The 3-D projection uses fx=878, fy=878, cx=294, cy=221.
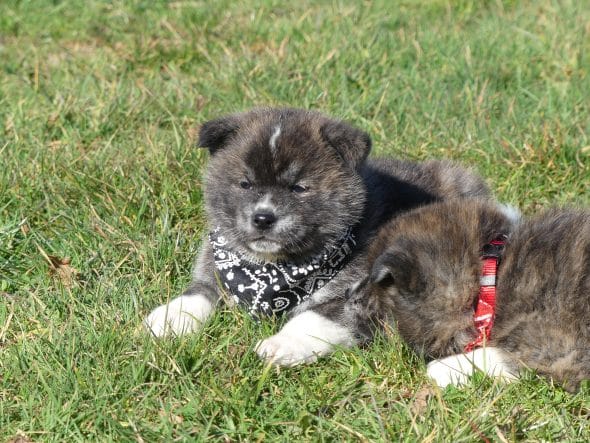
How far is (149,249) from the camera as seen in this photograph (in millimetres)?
5301

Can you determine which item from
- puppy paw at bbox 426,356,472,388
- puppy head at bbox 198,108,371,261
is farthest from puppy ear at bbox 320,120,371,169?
puppy paw at bbox 426,356,472,388

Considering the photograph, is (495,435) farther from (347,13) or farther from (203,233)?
(347,13)

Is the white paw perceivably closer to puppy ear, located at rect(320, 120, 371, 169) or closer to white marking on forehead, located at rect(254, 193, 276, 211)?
white marking on forehead, located at rect(254, 193, 276, 211)

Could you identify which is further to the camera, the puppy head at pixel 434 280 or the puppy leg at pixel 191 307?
the puppy leg at pixel 191 307

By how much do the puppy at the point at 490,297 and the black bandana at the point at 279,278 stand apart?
60cm

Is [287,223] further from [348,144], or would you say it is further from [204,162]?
[204,162]

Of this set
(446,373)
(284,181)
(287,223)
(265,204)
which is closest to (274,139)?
(284,181)

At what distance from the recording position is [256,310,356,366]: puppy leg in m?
4.45

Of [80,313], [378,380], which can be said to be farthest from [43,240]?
[378,380]

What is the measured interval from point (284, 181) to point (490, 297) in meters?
1.29

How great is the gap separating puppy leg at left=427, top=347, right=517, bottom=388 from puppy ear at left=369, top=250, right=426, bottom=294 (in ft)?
1.29

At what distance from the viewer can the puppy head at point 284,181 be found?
4.80m

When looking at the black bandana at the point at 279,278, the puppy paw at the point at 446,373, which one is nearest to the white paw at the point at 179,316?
the black bandana at the point at 279,278

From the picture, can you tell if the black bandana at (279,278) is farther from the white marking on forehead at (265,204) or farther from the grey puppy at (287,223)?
the white marking on forehead at (265,204)
